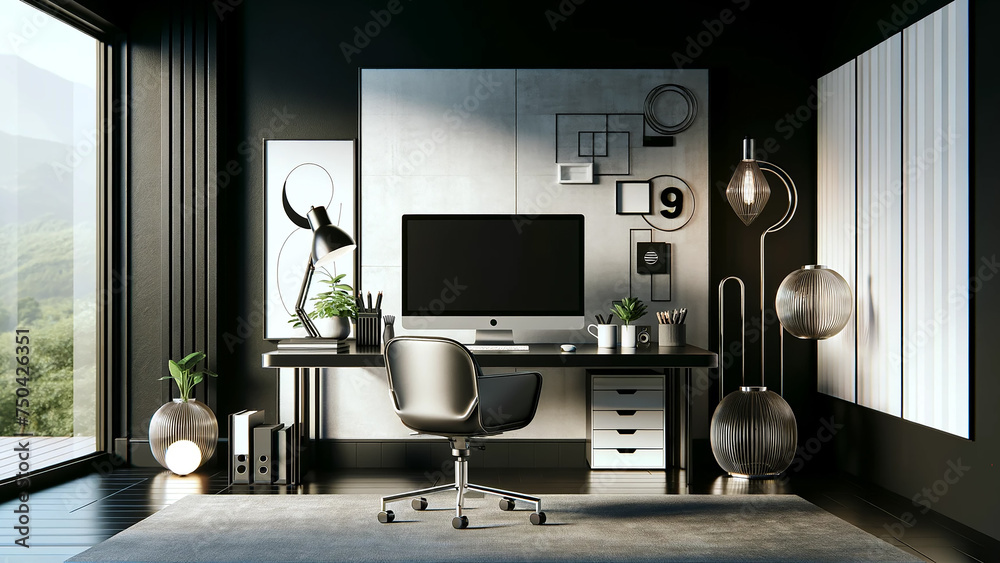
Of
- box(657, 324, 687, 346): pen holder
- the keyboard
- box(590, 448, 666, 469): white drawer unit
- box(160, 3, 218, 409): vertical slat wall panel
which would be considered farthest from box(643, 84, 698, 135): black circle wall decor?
box(160, 3, 218, 409): vertical slat wall panel

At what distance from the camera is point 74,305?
13.9 feet

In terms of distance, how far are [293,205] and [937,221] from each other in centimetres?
335

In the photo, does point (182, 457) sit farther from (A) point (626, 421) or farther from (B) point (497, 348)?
(A) point (626, 421)

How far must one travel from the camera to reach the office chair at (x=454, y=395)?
2998 mm

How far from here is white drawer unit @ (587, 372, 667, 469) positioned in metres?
4.21

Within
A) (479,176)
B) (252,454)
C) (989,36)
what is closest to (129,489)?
(252,454)

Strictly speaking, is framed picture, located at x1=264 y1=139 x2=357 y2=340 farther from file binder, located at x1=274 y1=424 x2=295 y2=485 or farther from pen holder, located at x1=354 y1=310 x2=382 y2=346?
file binder, located at x1=274 y1=424 x2=295 y2=485

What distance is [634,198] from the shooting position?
14.7 ft

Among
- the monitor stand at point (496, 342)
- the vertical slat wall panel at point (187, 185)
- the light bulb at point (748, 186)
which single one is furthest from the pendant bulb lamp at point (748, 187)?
the vertical slat wall panel at point (187, 185)

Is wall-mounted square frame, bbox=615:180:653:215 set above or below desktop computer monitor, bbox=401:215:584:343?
above

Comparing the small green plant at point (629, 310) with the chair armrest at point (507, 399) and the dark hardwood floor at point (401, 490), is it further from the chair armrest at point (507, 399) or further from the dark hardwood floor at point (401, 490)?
the chair armrest at point (507, 399)

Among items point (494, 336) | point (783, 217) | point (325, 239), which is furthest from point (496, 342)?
point (783, 217)

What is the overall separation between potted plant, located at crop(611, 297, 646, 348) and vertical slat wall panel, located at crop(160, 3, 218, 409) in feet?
7.71

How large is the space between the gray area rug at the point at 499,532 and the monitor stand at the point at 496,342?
0.76 m
